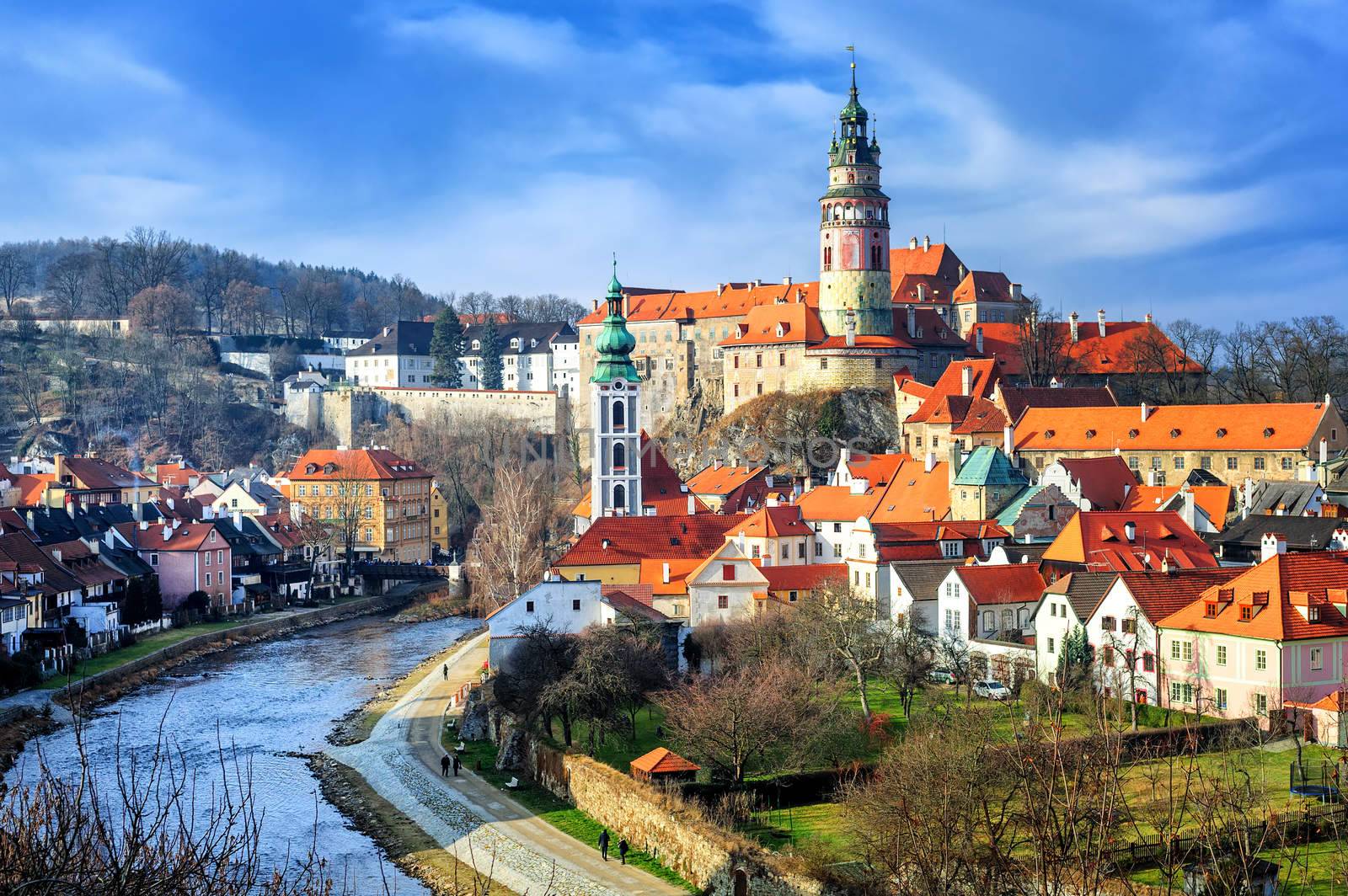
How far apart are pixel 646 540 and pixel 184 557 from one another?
19248 mm

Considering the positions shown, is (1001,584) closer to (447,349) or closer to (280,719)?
(280,719)

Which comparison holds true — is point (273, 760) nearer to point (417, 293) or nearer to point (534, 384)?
point (534, 384)

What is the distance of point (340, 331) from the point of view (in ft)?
415

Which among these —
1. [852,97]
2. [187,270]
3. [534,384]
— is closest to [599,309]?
[534,384]

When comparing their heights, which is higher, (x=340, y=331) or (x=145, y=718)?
(x=340, y=331)

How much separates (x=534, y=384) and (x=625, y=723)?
7441 centimetres

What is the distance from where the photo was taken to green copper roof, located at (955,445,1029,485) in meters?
45.8

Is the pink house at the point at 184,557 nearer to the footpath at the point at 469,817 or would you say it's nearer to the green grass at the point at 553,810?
the footpath at the point at 469,817

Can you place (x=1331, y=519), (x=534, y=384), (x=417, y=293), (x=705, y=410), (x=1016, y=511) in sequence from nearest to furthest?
(x=1331, y=519) < (x=1016, y=511) < (x=705, y=410) < (x=534, y=384) < (x=417, y=293)

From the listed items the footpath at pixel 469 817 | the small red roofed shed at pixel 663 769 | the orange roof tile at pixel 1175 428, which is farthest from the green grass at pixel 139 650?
the orange roof tile at pixel 1175 428

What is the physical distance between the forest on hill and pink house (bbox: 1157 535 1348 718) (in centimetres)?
9168

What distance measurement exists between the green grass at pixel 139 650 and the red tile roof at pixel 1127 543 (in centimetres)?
2321

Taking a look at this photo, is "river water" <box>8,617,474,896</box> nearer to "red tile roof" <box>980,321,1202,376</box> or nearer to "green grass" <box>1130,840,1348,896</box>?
"green grass" <box>1130,840,1348,896</box>

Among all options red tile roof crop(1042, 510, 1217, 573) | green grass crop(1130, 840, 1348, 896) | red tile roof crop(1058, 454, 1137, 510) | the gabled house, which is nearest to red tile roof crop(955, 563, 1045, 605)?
the gabled house
